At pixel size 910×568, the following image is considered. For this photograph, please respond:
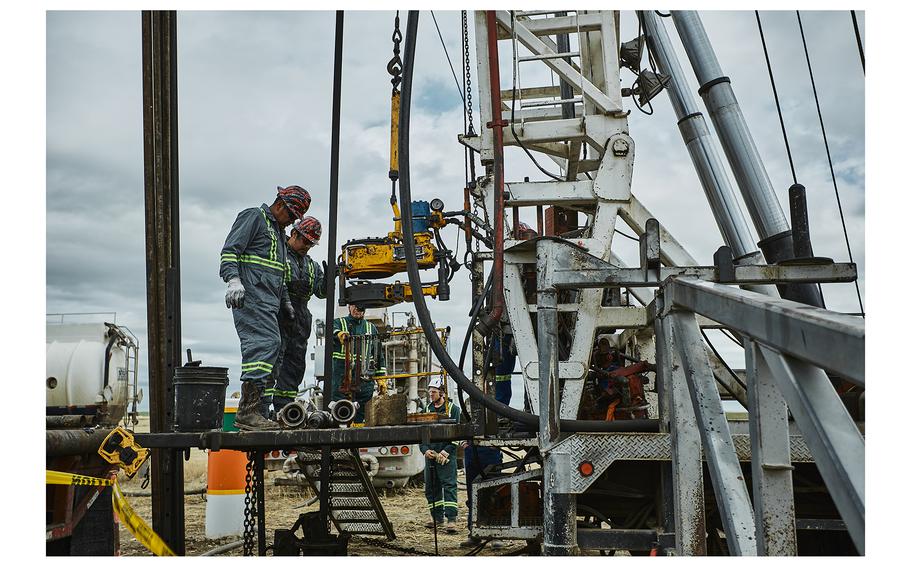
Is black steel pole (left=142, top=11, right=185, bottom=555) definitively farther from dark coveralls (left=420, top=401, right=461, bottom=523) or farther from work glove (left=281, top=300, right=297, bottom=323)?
dark coveralls (left=420, top=401, right=461, bottom=523)

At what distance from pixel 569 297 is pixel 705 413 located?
2.53 metres

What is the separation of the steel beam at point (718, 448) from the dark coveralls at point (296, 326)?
138 inches

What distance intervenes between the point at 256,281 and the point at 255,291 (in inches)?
3.2

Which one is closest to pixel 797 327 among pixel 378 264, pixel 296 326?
pixel 296 326

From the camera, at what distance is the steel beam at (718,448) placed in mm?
2611

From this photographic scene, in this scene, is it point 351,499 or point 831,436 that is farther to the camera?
point 351,499

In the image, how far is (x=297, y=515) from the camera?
10172 mm

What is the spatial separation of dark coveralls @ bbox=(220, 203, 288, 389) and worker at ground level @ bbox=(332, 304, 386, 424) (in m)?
5.02

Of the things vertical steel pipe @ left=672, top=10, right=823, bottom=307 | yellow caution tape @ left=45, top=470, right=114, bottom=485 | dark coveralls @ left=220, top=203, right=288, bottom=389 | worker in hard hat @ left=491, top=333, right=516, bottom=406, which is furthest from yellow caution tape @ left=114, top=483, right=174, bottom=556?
vertical steel pipe @ left=672, top=10, right=823, bottom=307

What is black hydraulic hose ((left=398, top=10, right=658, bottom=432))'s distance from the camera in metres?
4.48

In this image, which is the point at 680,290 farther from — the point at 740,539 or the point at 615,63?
the point at 615,63

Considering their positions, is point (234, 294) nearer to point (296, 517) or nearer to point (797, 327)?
point (797, 327)

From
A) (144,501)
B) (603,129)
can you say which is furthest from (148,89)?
(144,501)

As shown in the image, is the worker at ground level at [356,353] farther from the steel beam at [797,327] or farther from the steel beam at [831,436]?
the steel beam at [831,436]
